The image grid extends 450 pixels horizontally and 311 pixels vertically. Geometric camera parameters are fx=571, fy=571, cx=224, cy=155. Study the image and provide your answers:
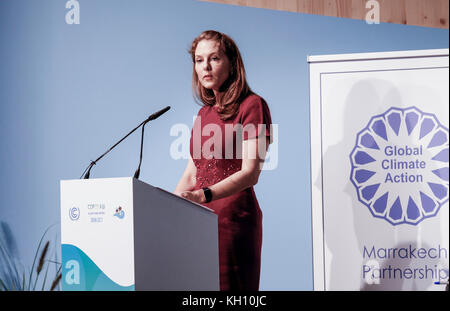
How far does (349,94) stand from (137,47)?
1429mm

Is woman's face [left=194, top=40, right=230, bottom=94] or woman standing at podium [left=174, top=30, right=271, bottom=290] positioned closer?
woman standing at podium [left=174, top=30, right=271, bottom=290]

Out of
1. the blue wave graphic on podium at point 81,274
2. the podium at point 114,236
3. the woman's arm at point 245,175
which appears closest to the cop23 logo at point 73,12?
the woman's arm at point 245,175

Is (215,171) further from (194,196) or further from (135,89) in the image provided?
(194,196)

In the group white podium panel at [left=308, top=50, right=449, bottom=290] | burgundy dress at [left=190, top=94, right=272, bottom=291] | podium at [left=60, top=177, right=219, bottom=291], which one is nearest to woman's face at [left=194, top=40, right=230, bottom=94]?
burgundy dress at [left=190, top=94, right=272, bottom=291]

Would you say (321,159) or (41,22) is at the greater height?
(41,22)

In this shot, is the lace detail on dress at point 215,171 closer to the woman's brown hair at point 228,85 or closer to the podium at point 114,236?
the woman's brown hair at point 228,85

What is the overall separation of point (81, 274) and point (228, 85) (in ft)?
7.23

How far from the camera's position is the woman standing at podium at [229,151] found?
3482mm

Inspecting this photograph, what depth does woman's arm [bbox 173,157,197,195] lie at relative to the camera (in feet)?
11.8

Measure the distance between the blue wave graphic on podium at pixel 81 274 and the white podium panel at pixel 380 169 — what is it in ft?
6.80

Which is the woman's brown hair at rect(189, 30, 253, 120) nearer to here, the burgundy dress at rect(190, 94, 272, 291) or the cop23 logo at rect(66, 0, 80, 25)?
the burgundy dress at rect(190, 94, 272, 291)

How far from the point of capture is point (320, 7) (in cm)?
370
